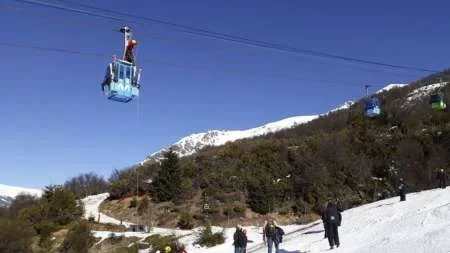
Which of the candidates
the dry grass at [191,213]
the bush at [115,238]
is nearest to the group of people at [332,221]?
the bush at [115,238]

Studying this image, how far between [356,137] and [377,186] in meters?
11.8

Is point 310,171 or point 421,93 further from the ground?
point 421,93

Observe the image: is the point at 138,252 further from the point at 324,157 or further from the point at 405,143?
the point at 405,143

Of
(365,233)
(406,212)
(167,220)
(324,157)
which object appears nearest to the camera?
(365,233)

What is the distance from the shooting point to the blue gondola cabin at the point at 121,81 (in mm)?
17469

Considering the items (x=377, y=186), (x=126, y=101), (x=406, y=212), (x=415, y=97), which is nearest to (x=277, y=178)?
(x=377, y=186)

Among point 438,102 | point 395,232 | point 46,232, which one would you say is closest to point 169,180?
point 46,232

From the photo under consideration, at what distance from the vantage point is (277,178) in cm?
6228

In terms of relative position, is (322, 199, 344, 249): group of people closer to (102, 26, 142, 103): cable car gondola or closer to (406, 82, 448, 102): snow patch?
(102, 26, 142, 103): cable car gondola

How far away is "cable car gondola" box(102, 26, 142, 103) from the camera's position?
17.5 m

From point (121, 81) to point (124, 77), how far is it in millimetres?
174

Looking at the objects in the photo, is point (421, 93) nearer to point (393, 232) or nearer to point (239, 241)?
point (393, 232)

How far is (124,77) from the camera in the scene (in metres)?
17.7

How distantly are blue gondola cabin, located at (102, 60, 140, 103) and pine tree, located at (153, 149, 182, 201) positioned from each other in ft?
142
